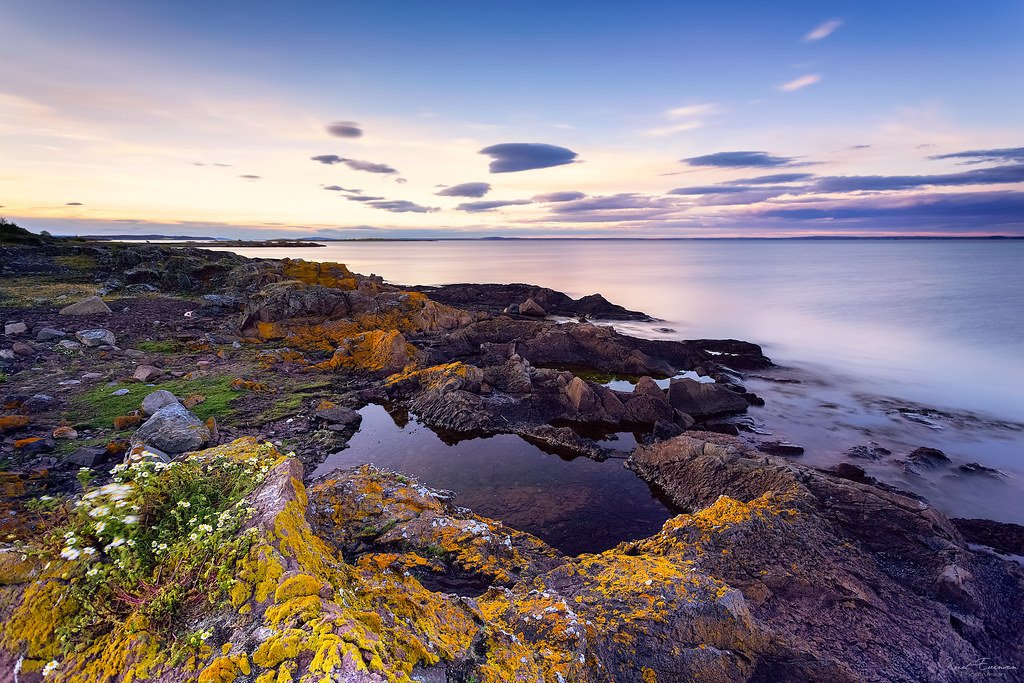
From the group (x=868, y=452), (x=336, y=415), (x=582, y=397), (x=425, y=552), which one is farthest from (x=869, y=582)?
(x=336, y=415)

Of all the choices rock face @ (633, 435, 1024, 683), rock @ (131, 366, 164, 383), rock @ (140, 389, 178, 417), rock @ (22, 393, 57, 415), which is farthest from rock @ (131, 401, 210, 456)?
rock face @ (633, 435, 1024, 683)

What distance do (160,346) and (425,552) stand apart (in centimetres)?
2295

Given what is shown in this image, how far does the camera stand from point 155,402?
15.2 meters

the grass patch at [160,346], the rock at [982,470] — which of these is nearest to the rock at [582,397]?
the rock at [982,470]

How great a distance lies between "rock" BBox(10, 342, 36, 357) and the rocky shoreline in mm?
74

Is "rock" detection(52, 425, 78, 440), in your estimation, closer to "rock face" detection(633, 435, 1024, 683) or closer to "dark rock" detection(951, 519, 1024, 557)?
"rock face" detection(633, 435, 1024, 683)

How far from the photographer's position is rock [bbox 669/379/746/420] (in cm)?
2195

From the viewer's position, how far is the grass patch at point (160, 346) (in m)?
22.6

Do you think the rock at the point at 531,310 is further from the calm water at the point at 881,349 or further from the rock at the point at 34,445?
the rock at the point at 34,445

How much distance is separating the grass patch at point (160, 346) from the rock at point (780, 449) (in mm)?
27881

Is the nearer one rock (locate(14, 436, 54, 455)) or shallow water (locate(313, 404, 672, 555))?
rock (locate(14, 436, 54, 455))

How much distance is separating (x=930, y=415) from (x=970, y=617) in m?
18.7

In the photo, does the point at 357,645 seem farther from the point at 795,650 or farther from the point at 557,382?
the point at 557,382

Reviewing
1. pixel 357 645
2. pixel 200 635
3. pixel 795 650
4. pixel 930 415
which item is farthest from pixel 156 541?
pixel 930 415
